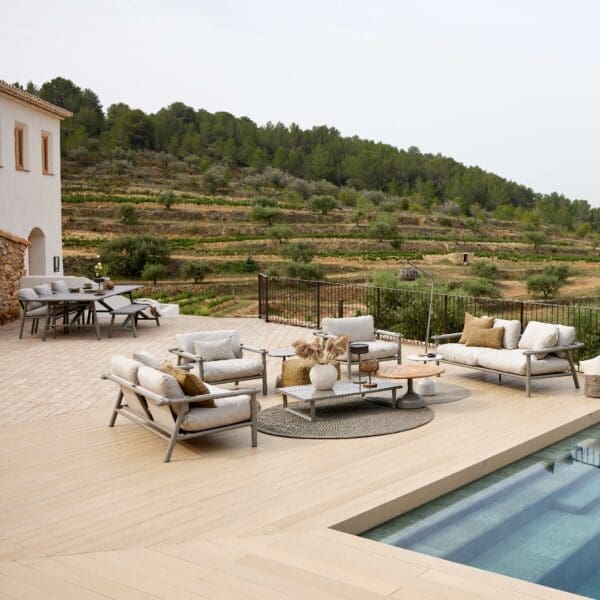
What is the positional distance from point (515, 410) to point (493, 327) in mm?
1629

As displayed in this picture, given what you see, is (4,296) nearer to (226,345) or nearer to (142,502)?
(226,345)

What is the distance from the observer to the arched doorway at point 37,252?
18.6 meters

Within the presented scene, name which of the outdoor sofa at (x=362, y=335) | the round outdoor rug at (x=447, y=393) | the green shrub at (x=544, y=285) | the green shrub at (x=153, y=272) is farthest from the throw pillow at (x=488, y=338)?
the green shrub at (x=544, y=285)

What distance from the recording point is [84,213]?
3966cm

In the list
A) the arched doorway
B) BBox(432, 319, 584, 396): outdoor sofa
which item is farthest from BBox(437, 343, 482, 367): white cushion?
the arched doorway

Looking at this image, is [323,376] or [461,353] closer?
[323,376]

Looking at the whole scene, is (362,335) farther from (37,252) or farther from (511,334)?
(37,252)

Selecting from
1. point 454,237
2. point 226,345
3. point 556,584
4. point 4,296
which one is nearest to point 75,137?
point 454,237

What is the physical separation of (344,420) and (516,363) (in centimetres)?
223

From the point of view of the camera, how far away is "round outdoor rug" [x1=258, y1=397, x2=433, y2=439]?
21.9ft

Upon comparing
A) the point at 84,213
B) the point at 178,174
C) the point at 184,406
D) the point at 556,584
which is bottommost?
the point at 556,584

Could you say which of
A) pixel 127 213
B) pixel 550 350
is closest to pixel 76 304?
pixel 550 350

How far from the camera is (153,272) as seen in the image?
32.2 metres

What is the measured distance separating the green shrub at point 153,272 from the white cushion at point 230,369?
24.8 m
